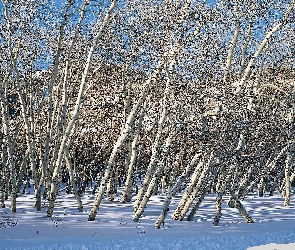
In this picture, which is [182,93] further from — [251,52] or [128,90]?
→ [128,90]

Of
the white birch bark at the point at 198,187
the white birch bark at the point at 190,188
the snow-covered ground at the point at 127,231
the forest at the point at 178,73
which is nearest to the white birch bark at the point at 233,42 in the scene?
the forest at the point at 178,73

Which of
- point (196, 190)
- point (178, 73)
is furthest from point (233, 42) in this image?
point (196, 190)

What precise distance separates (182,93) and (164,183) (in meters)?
14.4

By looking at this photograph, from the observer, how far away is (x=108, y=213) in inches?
525

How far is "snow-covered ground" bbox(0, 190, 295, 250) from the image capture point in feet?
29.3

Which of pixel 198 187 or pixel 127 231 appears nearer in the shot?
pixel 127 231

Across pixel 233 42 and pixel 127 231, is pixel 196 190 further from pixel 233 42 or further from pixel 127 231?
pixel 233 42

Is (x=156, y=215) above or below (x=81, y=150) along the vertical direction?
below

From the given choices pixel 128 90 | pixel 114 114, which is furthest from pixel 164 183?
pixel 128 90

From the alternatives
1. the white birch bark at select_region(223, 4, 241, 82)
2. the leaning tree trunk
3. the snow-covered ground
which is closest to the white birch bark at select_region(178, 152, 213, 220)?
the leaning tree trunk

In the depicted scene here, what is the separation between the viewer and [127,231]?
10.4 m

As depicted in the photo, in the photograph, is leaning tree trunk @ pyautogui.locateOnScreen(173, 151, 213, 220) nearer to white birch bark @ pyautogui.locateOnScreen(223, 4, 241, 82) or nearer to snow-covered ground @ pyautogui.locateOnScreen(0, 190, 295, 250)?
snow-covered ground @ pyautogui.locateOnScreen(0, 190, 295, 250)

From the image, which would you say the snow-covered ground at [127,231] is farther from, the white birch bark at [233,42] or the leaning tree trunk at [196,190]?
the white birch bark at [233,42]

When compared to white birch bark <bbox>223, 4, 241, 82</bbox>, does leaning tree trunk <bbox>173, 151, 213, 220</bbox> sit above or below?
below
